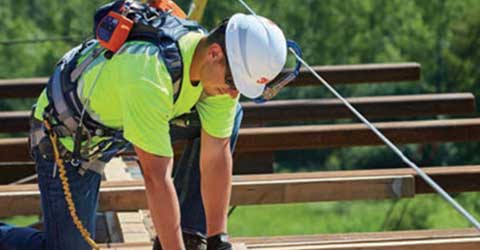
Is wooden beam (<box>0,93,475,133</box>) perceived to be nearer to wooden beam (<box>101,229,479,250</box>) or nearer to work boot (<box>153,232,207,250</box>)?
wooden beam (<box>101,229,479,250</box>)

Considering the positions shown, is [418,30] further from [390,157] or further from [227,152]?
[227,152]

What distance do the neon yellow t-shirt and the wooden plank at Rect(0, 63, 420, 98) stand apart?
3.69 meters

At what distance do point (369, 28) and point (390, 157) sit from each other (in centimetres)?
665

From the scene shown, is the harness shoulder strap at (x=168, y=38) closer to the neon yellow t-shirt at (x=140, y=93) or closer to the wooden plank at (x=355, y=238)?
the neon yellow t-shirt at (x=140, y=93)

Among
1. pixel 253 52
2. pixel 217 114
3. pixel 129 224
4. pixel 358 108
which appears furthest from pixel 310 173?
pixel 358 108

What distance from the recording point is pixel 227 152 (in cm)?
491

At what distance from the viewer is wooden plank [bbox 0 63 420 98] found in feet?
26.9

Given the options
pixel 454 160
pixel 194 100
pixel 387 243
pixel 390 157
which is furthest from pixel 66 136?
pixel 390 157

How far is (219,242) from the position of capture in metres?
4.98

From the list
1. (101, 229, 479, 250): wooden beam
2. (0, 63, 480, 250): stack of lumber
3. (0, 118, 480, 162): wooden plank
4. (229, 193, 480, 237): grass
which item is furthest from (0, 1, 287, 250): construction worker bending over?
(229, 193, 480, 237): grass

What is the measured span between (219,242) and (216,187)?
220 millimetres

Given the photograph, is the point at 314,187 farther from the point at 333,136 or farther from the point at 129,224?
the point at 333,136

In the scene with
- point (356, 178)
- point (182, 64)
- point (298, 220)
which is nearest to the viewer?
point (182, 64)

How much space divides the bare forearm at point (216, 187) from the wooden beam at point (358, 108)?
2.59m
